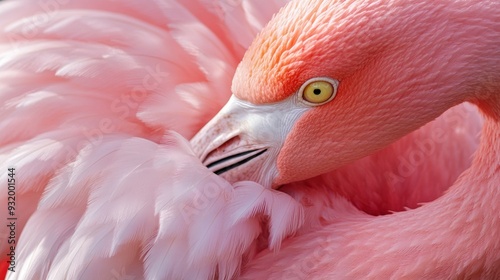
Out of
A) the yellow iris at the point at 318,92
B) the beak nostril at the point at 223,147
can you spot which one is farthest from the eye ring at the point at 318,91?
the beak nostril at the point at 223,147

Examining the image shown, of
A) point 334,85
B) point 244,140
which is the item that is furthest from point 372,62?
point 244,140

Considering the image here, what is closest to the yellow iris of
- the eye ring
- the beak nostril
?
the eye ring

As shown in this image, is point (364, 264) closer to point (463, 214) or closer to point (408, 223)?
point (408, 223)

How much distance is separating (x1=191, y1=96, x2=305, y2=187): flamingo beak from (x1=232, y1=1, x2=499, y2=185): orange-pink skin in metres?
0.06

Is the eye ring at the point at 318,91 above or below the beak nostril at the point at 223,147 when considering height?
above

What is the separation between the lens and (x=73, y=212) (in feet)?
6.48

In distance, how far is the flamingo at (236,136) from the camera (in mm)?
1857

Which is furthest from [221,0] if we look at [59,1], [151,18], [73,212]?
[73,212]

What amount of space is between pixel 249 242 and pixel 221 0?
906 millimetres

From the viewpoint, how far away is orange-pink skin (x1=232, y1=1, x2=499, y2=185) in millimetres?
1825

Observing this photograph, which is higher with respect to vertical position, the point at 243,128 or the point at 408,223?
the point at 243,128

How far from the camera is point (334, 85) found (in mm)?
1918

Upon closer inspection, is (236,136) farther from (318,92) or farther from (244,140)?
(318,92)

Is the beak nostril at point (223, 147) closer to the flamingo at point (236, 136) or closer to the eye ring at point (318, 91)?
the flamingo at point (236, 136)
